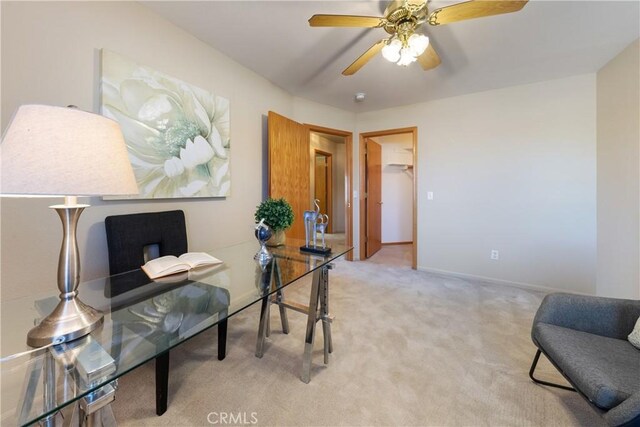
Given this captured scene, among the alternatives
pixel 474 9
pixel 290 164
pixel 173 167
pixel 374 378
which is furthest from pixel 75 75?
pixel 374 378

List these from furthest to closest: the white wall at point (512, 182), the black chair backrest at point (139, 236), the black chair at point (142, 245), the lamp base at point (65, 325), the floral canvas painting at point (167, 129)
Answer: the white wall at point (512, 182) < the floral canvas painting at point (167, 129) < the black chair backrest at point (139, 236) < the black chair at point (142, 245) < the lamp base at point (65, 325)

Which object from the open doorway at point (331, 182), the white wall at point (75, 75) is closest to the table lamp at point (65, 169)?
the white wall at point (75, 75)

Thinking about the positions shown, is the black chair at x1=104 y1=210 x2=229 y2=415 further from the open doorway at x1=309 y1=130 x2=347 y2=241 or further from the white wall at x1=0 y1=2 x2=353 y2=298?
the open doorway at x1=309 y1=130 x2=347 y2=241

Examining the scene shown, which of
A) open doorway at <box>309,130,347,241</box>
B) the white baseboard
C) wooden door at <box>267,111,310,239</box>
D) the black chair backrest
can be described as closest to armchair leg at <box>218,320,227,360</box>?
the black chair backrest

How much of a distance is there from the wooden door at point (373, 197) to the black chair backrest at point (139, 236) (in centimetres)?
302

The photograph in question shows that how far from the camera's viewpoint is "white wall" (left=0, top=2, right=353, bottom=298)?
48.1 inches

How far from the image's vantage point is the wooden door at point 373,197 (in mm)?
4211

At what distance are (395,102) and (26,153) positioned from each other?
361 cm

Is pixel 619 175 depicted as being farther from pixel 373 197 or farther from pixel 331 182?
pixel 331 182

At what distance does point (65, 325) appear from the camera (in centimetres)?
74

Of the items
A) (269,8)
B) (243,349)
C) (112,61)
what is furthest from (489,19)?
(243,349)

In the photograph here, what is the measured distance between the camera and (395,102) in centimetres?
346

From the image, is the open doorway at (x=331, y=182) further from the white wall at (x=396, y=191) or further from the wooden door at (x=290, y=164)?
the wooden door at (x=290, y=164)

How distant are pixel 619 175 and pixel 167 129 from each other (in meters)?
3.78
